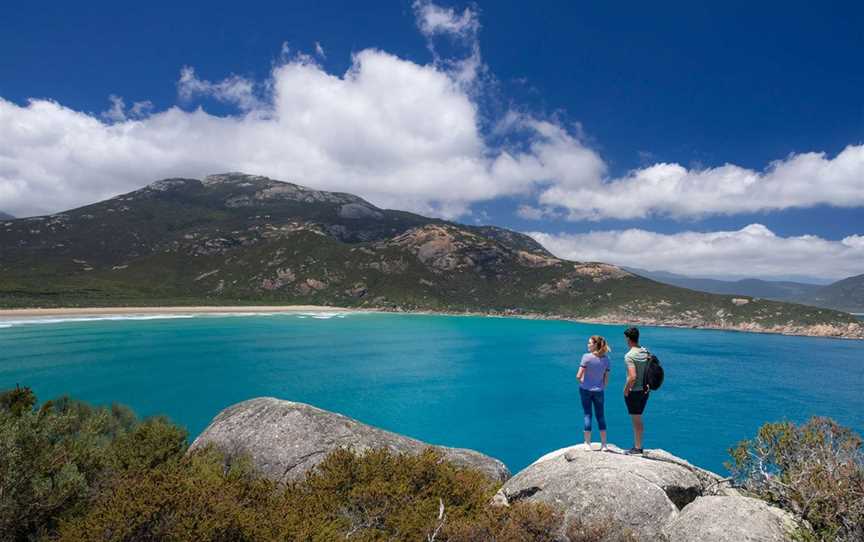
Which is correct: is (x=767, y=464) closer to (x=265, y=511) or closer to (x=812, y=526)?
(x=812, y=526)

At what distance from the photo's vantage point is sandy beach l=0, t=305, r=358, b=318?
11853cm

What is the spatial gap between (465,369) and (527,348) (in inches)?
1306

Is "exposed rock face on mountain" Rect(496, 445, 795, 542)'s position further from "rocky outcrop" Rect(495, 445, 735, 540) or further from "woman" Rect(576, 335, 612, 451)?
"woman" Rect(576, 335, 612, 451)

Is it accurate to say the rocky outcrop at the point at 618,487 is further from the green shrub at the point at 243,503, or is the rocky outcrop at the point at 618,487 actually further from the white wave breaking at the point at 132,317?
the white wave breaking at the point at 132,317

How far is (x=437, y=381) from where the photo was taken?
59812mm

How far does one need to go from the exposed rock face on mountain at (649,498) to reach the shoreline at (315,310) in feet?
462

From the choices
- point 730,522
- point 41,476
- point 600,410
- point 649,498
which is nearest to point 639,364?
point 600,410

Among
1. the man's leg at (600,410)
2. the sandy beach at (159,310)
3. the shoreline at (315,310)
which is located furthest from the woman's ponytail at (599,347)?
the sandy beach at (159,310)

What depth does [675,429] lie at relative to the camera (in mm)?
41219

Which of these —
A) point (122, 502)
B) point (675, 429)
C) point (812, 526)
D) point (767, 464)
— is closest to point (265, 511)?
point (122, 502)

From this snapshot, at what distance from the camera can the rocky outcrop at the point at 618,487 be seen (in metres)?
8.23

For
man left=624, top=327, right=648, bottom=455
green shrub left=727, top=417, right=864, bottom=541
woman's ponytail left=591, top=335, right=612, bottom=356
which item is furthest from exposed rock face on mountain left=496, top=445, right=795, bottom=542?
woman's ponytail left=591, top=335, right=612, bottom=356

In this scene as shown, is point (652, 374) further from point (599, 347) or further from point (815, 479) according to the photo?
point (815, 479)

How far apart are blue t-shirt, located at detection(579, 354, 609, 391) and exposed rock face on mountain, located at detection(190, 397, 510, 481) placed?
15.9 feet
